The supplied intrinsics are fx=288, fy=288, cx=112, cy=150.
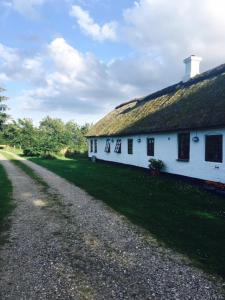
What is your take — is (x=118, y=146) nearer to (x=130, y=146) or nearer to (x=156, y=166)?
(x=130, y=146)

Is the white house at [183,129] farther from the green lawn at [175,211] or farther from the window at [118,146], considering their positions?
the green lawn at [175,211]

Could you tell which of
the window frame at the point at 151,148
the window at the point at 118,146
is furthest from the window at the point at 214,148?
the window at the point at 118,146

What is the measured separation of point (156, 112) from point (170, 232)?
45.5 ft

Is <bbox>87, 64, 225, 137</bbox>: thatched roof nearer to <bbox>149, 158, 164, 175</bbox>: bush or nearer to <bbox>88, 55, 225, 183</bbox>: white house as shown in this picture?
<bbox>88, 55, 225, 183</bbox>: white house

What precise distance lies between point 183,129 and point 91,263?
36.9ft

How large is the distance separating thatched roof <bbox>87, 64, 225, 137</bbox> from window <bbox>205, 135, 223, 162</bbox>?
0.68 meters

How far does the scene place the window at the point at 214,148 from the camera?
13.5 meters

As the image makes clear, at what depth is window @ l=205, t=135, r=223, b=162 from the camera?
1355 centimetres

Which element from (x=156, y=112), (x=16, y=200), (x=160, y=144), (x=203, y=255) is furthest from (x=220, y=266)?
(x=156, y=112)

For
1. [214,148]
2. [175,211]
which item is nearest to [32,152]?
[214,148]

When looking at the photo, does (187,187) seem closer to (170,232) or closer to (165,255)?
(170,232)

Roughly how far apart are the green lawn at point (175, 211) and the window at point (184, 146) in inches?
56.3

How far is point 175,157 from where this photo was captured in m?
16.8

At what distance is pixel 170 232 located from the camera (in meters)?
7.46
